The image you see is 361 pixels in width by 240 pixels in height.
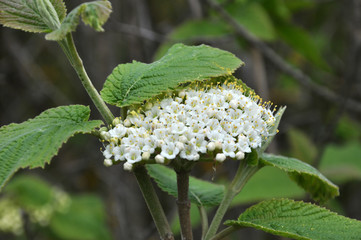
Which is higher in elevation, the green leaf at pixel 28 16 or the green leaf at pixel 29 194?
the green leaf at pixel 28 16

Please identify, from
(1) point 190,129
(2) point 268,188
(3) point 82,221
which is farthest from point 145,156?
(3) point 82,221

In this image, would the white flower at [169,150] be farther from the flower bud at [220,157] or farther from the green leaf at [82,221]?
the green leaf at [82,221]

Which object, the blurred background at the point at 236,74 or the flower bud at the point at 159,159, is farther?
the blurred background at the point at 236,74

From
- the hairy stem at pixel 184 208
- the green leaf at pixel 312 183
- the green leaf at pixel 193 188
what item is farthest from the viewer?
the green leaf at pixel 193 188

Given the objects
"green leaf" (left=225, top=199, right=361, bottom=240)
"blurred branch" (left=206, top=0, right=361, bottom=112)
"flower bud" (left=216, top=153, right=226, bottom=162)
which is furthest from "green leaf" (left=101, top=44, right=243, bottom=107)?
"blurred branch" (left=206, top=0, right=361, bottom=112)

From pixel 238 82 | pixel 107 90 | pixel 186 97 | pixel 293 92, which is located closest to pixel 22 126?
pixel 107 90

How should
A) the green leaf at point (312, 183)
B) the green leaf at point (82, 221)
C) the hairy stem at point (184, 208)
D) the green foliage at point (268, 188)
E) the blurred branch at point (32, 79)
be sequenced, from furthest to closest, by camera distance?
the blurred branch at point (32, 79)
the green leaf at point (82, 221)
the green foliage at point (268, 188)
the green leaf at point (312, 183)
the hairy stem at point (184, 208)

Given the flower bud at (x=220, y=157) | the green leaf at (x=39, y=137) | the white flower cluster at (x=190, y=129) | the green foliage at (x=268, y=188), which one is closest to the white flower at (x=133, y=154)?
the white flower cluster at (x=190, y=129)

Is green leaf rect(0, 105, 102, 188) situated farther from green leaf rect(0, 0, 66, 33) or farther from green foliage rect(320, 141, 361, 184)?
green foliage rect(320, 141, 361, 184)
